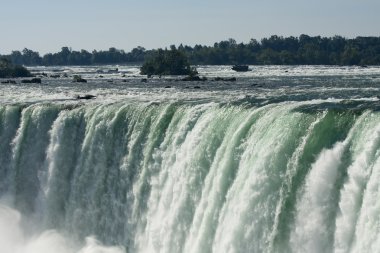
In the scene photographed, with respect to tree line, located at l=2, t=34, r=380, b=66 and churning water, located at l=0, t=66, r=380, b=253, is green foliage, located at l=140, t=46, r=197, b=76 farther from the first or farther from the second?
churning water, located at l=0, t=66, r=380, b=253

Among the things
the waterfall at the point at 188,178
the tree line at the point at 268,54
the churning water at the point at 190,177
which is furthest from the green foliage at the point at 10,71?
the waterfall at the point at 188,178

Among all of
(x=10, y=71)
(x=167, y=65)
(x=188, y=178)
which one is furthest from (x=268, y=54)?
(x=188, y=178)

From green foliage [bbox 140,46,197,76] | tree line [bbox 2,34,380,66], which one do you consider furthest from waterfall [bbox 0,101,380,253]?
tree line [bbox 2,34,380,66]

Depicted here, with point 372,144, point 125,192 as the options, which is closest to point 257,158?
point 372,144

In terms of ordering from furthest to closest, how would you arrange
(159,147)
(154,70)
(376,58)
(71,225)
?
(376,58), (154,70), (71,225), (159,147)

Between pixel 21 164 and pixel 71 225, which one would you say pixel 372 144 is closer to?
pixel 71 225

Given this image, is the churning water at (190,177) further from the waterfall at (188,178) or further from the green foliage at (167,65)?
the green foliage at (167,65)

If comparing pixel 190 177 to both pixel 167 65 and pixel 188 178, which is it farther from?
pixel 167 65
